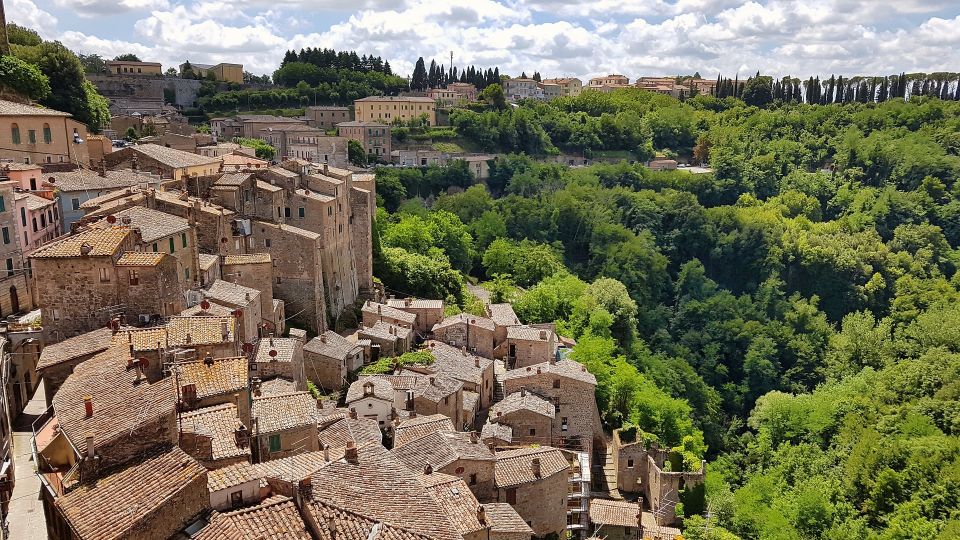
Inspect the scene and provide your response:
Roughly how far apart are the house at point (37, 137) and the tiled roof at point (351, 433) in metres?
21.0

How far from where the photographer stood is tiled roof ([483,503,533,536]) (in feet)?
68.6

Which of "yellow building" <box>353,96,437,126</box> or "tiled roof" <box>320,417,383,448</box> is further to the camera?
"yellow building" <box>353,96,437,126</box>

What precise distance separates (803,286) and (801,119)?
154 feet

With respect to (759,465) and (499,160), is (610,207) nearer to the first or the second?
(499,160)

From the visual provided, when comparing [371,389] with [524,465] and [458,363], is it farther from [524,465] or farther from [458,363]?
[458,363]

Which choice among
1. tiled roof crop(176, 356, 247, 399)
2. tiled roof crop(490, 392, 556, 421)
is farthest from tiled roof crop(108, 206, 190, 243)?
tiled roof crop(490, 392, 556, 421)

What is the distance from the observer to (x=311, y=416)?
2170 cm

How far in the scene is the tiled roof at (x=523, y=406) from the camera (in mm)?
33688

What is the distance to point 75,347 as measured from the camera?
1923 cm

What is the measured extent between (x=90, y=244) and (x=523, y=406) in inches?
781

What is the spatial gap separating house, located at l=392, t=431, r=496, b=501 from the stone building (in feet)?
54.9

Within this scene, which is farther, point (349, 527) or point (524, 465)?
point (524, 465)

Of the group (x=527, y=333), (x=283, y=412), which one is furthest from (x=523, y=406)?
(x=283, y=412)

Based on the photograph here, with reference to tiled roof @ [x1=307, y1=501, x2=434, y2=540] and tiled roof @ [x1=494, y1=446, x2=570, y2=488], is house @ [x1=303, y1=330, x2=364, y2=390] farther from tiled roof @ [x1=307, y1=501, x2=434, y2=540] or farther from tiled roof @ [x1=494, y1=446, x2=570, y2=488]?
tiled roof @ [x1=307, y1=501, x2=434, y2=540]
